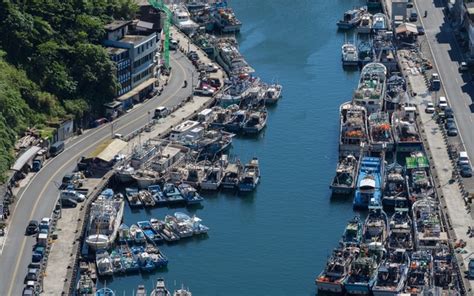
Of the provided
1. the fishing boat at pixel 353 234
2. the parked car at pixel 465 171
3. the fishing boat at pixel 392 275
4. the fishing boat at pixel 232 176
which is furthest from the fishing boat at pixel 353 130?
the fishing boat at pixel 392 275

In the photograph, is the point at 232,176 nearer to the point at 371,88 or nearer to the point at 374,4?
the point at 371,88

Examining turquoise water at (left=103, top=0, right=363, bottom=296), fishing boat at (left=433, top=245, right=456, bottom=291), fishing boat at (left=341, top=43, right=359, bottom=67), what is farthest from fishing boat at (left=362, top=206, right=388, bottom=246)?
fishing boat at (left=341, top=43, right=359, bottom=67)

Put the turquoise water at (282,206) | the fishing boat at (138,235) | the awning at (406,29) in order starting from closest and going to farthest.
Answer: the turquoise water at (282,206) < the fishing boat at (138,235) < the awning at (406,29)

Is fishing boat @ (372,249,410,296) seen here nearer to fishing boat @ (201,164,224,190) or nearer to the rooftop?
fishing boat @ (201,164,224,190)

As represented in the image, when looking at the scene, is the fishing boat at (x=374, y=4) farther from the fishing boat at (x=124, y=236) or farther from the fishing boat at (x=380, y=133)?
the fishing boat at (x=124, y=236)

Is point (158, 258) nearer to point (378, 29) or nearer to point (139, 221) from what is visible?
point (139, 221)

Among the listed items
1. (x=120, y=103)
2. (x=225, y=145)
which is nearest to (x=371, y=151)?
(x=225, y=145)
